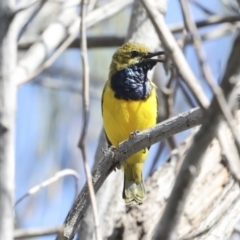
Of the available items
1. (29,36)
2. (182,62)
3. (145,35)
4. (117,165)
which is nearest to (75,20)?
(145,35)

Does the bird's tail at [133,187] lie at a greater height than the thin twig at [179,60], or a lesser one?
greater

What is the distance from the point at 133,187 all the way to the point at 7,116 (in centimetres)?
144

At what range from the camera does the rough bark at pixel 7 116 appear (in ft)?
9.93

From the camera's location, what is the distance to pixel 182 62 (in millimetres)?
1687

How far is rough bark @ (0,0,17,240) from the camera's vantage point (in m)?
3.03

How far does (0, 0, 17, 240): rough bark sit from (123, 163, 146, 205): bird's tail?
4.50 feet

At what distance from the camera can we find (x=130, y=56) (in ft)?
15.8

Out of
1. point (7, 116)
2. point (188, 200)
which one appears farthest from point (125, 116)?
point (7, 116)

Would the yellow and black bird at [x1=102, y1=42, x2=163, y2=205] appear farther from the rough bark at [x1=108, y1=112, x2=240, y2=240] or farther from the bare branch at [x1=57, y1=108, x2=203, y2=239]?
the bare branch at [x1=57, y1=108, x2=203, y2=239]

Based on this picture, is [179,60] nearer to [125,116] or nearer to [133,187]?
[125,116]

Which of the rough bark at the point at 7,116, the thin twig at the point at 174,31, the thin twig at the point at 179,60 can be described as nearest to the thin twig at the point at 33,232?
the rough bark at the point at 7,116

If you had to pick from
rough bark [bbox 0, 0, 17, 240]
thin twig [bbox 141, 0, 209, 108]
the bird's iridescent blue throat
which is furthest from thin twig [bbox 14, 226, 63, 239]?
thin twig [bbox 141, 0, 209, 108]

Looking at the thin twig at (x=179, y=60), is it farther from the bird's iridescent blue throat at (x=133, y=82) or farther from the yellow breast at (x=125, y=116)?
the bird's iridescent blue throat at (x=133, y=82)

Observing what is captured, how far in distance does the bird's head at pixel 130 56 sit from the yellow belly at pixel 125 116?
41cm
